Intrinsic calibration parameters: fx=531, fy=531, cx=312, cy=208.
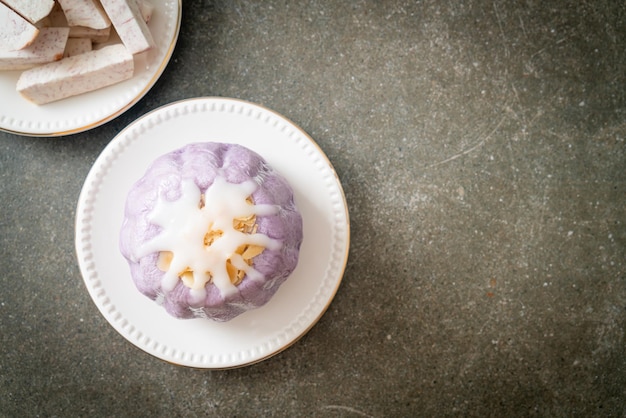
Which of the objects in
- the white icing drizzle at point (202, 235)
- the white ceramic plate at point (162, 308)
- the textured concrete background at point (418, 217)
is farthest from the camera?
the textured concrete background at point (418, 217)

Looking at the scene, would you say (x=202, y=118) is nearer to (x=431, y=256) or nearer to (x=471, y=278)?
(x=431, y=256)

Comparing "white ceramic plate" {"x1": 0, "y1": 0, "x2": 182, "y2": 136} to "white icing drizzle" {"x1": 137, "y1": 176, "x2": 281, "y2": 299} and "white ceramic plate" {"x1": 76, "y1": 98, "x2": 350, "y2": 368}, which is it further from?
"white icing drizzle" {"x1": 137, "y1": 176, "x2": 281, "y2": 299}

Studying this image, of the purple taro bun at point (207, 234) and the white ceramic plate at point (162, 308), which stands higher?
the purple taro bun at point (207, 234)

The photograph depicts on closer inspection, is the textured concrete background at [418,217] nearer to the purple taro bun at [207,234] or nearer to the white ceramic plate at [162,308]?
the white ceramic plate at [162,308]

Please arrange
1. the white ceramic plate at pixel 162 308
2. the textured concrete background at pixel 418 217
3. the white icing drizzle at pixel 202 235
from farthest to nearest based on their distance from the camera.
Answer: the textured concrete background at pixel 418 217
the white ceramic plate at pixel 162 308
the white icing drizzle at pixel 202 235

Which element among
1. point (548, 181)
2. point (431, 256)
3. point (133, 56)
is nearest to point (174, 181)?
point (133, 56)

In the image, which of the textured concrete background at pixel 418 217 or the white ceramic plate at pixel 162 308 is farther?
the textured concrete background at pixel 418 217

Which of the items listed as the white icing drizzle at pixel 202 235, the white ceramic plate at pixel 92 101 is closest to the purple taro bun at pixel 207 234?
the white icing drizzle at pixel 202 235
